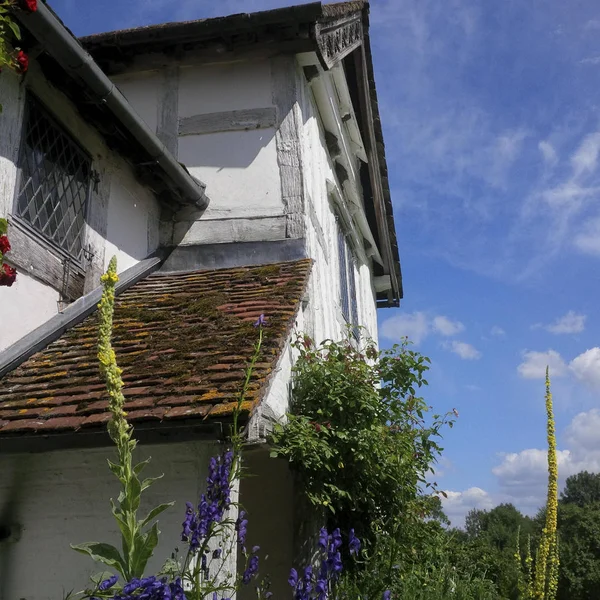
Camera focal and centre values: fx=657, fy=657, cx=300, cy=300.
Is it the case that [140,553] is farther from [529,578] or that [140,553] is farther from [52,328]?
[52,328]

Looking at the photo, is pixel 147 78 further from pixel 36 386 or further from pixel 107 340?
pixel 107 340

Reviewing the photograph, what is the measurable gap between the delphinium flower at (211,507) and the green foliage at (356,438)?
1680mm

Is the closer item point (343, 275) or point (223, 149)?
point (223, 149)

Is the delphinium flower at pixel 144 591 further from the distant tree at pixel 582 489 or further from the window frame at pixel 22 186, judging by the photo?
the distant tree at pixel 582 489

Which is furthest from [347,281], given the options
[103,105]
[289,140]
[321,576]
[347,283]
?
[321,576]

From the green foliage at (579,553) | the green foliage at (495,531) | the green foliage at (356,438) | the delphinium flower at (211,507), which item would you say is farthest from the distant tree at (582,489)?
the delphinium flower at (211,507)

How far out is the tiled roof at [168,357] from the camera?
3.94 m

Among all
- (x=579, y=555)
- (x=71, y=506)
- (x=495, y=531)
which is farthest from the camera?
(x=495, y=531)

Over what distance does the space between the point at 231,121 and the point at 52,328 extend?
3.27m

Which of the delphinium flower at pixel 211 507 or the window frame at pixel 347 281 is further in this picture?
the window frame at pixel 347 281

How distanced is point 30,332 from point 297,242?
272cm

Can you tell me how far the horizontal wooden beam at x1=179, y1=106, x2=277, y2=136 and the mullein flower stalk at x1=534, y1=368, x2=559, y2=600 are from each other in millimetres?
4619

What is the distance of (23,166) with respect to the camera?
5188 millimetres

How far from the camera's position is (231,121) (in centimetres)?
732
